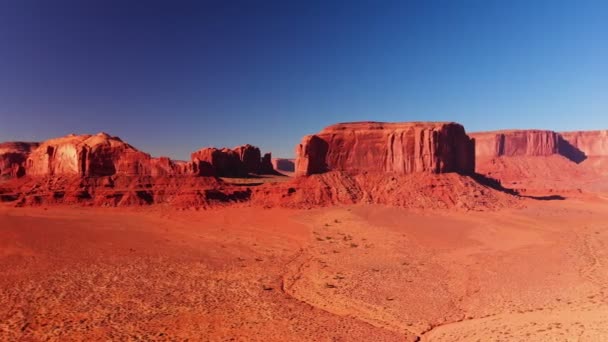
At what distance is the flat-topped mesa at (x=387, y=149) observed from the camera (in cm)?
4478

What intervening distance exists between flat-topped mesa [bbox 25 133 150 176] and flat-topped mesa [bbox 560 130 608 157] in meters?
106

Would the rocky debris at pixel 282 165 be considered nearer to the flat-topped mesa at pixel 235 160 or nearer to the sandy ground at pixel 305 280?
the flat-topped mesa at pixel 235 160

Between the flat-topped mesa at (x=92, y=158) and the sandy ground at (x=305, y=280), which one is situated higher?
the flat-topped mesa at (x=92, y=158)

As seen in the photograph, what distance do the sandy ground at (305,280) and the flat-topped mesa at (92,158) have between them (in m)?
12.1

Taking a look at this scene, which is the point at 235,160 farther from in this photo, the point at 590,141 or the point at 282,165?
the point at 590,141

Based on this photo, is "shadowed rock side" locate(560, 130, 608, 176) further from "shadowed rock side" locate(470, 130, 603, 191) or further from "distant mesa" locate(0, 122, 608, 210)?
"distant mesa" locate(0, 122, 608, 210)

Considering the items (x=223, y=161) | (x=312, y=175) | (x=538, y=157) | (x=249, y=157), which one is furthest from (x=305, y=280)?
(x=538, y=157)

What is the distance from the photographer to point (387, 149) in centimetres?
4669

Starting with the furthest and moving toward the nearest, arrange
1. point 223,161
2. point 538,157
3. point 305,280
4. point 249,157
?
point 538,157, point 249,157, point 223,161, point 305,280

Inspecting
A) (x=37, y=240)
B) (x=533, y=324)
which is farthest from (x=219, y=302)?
(x=37, y=240)

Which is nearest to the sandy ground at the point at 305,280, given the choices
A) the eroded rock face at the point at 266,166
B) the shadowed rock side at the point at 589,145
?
the eroded rock face at the point at 266,166

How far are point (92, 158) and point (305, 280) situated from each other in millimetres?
37983

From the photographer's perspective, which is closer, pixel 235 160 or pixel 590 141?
pixel 235 160

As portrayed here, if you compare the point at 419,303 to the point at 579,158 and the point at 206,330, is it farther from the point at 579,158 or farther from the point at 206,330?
the point at 579,158
